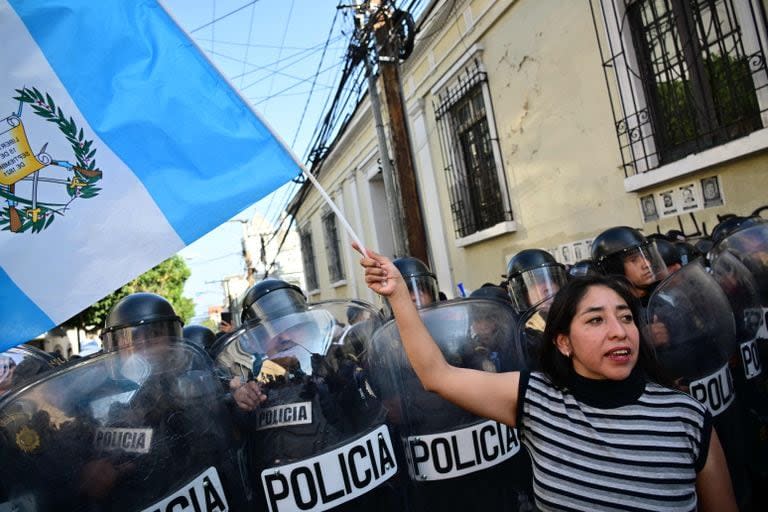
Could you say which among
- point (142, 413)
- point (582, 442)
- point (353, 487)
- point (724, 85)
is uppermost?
point (724, 85)

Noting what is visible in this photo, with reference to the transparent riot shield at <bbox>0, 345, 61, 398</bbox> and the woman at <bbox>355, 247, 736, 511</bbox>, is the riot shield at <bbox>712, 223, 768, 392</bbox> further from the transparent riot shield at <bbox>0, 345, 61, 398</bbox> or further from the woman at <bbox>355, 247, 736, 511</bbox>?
the transparent riot shield at <bbox>0, 345, 61, 398</bbox>

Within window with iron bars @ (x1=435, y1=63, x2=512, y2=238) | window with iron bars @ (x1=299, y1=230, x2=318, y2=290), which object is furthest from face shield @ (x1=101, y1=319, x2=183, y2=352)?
window with iron bars @ (x1=299, y1=230, x2=318, y2=290)

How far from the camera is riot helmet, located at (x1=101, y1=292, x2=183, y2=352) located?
104 inches

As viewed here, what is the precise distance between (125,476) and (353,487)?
702 mm

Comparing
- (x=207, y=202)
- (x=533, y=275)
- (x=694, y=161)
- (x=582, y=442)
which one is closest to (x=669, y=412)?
(x=582, y=442)

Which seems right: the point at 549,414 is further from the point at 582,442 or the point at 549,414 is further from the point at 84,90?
the point at 84,90

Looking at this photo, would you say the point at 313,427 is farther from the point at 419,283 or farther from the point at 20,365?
the point at 20,365

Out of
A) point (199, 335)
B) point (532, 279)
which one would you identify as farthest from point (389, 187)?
point (532, 279)

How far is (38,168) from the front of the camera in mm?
1822

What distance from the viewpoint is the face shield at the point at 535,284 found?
3299 millimetres

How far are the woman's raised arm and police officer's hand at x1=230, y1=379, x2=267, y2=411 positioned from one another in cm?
60

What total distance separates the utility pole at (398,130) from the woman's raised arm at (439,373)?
520cm

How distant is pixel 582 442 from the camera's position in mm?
1404

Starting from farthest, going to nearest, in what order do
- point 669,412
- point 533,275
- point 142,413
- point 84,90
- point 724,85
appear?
point 724,85, point 533,275, point 84,90, point 142,413, point 669,412
